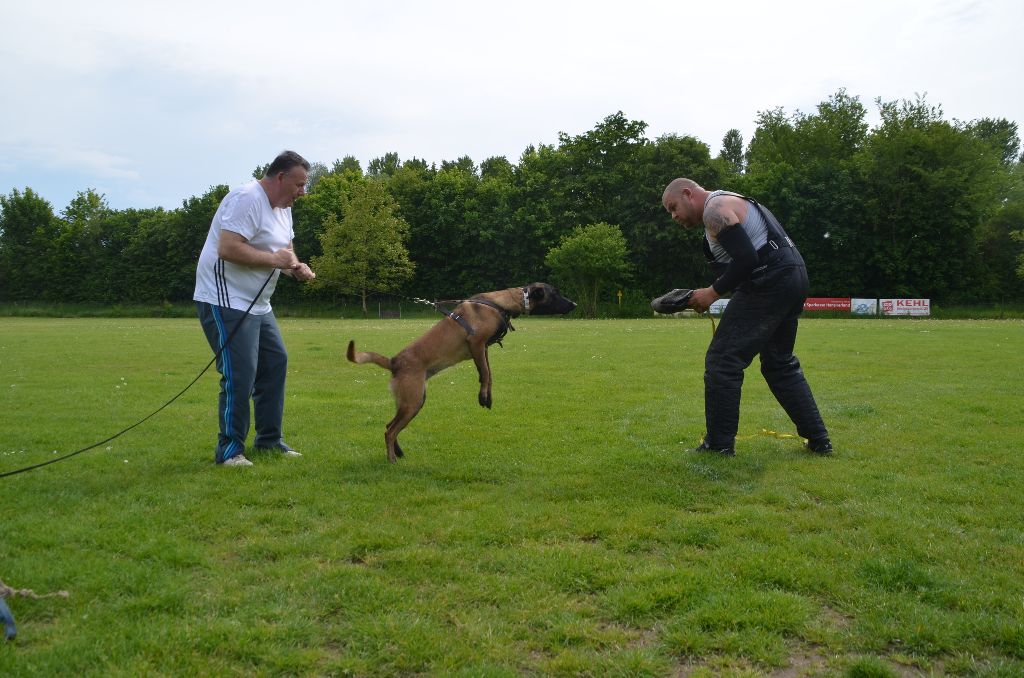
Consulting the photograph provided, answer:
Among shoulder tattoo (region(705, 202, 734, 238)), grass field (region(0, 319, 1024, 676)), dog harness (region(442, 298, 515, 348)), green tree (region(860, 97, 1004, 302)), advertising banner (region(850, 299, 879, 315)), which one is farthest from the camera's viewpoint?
green tree (region(860, 97, 1004, 302))

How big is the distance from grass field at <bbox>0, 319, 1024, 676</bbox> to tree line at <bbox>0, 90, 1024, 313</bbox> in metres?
44.3

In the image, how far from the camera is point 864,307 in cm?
4822

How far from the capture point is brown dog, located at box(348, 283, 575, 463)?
21.6 ft

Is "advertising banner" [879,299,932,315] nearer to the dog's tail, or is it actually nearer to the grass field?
the grass field

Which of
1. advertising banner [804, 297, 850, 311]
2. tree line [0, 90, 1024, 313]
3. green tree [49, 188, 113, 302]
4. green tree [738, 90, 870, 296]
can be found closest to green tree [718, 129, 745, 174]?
tree line [0, 90, 1024, 313]

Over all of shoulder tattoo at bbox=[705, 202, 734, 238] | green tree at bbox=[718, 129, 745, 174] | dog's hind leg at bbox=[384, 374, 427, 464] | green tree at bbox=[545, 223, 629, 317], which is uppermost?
green tree at bbox=[718, 129, 745, 174]

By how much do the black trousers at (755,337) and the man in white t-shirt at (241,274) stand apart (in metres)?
3.68

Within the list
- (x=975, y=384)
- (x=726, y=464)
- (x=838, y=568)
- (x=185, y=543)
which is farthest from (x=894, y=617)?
(x=975, y=384)

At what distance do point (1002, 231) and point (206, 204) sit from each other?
67.7 meters

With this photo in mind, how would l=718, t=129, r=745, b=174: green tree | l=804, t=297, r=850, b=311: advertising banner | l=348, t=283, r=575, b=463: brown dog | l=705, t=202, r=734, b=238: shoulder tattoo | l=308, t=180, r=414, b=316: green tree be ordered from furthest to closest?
l=718, t=129, r=745, b=174: green tree
l=308, t=180, r=414, b=316: green tree
l=804, t=297, r=850, b=311: advertising banner
l=348, t=283, r=575, b=463: brown dog
l=705, t=202, r=734, b=238: shoulder tattoo

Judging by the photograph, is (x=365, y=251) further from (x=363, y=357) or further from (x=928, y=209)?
(x=363, y=357)

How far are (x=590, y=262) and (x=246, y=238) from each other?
147ft

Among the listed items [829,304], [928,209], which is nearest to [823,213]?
[928,209]

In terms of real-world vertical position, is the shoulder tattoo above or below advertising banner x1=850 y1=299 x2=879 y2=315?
above
